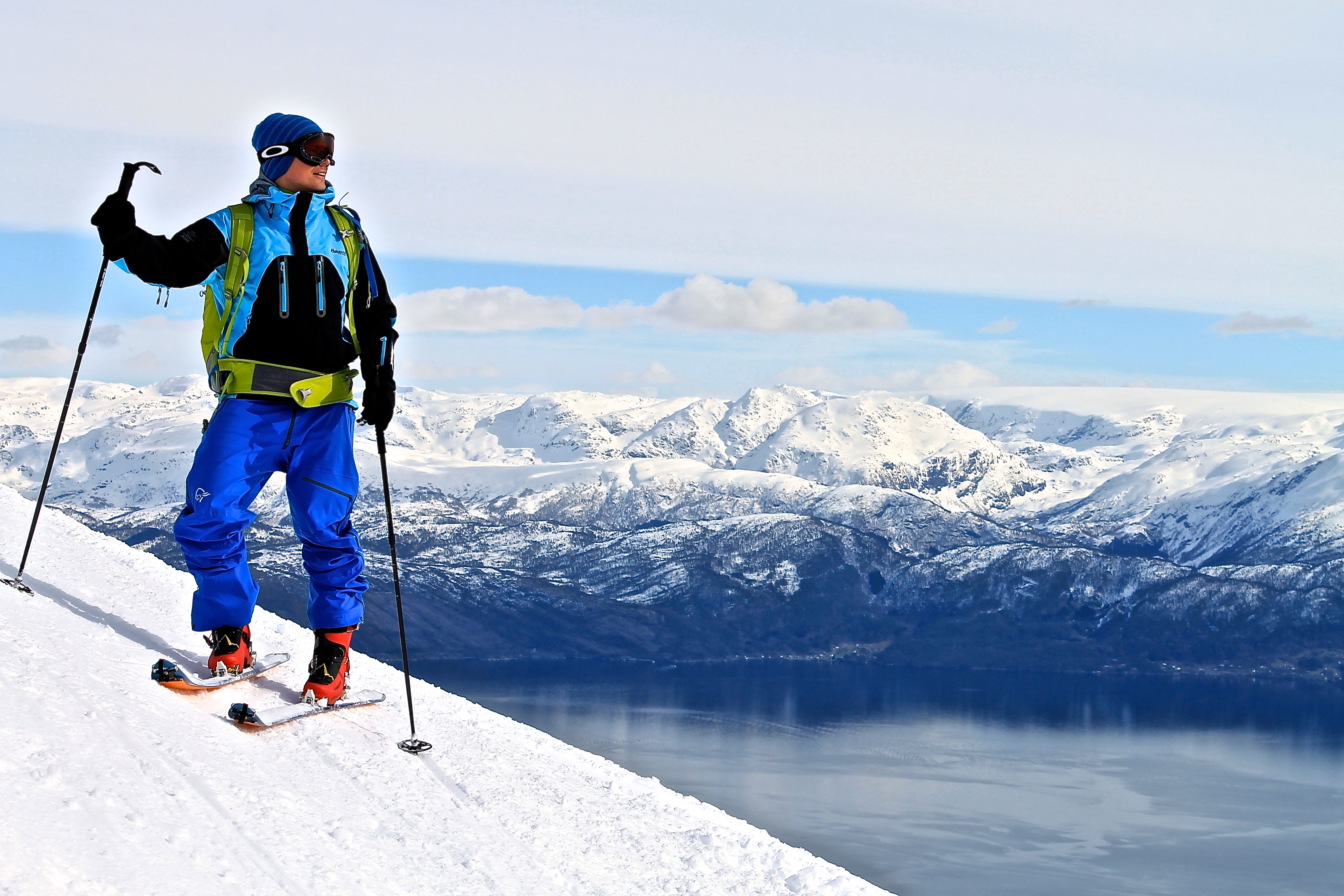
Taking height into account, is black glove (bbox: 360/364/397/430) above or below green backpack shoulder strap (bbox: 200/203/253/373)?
below

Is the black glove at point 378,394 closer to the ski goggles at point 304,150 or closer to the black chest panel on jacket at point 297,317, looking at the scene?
the black chest panel on jacket at point 297,317

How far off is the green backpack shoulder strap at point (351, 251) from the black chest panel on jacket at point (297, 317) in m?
0.09

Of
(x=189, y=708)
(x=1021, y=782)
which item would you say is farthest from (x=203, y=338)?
(x=1021, y=782)

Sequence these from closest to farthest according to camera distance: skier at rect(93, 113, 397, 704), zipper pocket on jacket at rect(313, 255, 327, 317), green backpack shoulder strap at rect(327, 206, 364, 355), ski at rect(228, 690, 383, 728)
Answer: ski at rect(228, 690, 383, 728), skier at rect(93, 113, 397, 704), zipper pocket on jacket at rect(313, 255, 327, 317), green backpack shoulder strap at rect(327, 206, 364, 355)

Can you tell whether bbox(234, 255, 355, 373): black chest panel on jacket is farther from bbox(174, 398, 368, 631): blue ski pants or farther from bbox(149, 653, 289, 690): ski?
bbox(149, 653, 289, 690): ski

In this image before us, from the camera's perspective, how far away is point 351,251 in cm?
655

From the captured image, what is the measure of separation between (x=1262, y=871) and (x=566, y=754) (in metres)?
134

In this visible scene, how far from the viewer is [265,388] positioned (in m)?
6.28

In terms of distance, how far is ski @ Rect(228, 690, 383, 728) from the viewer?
581 cm

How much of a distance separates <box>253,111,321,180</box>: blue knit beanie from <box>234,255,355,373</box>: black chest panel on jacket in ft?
1.81

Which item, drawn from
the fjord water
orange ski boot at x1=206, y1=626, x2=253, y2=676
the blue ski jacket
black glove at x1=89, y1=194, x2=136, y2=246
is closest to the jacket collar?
the blue ski jacket

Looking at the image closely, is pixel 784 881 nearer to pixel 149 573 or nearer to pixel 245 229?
pixel 245 229

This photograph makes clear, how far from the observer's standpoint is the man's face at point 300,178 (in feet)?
21.2

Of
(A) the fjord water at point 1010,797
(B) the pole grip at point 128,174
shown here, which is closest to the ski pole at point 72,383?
(B) the pole grip at point 128,174
